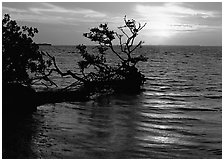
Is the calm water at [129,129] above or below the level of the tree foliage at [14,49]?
below

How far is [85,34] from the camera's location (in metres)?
30.8

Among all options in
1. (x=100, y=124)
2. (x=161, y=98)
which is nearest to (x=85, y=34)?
(x=161, y=98)

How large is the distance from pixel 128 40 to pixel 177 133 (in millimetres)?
20004

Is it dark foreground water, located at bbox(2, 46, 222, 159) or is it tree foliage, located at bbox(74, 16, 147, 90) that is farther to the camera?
tree foliage, located at bbox(74, 16, 147, 90)

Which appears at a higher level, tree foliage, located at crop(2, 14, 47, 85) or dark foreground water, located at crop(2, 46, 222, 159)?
tree foliage, located at crop(2, 14, 47, 85)

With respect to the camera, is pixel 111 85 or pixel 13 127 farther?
pixel 111 85

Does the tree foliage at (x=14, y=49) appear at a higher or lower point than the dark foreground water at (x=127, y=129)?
higher

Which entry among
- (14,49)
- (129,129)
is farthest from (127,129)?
(14,49)

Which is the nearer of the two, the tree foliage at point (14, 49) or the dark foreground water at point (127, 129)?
the dark foreground water at point (127, 129)

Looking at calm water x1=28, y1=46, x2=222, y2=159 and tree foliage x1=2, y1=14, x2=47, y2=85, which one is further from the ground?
tree foliage x1=2, y1=14, x2=47, y2=85

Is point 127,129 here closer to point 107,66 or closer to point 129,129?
point 129,129

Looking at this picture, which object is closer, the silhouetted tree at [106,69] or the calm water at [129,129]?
the calm water at [129,129]

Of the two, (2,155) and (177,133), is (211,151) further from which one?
(2,155)

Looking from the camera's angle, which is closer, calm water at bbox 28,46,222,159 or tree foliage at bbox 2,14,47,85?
calm water at bbox 28,46,222,159
